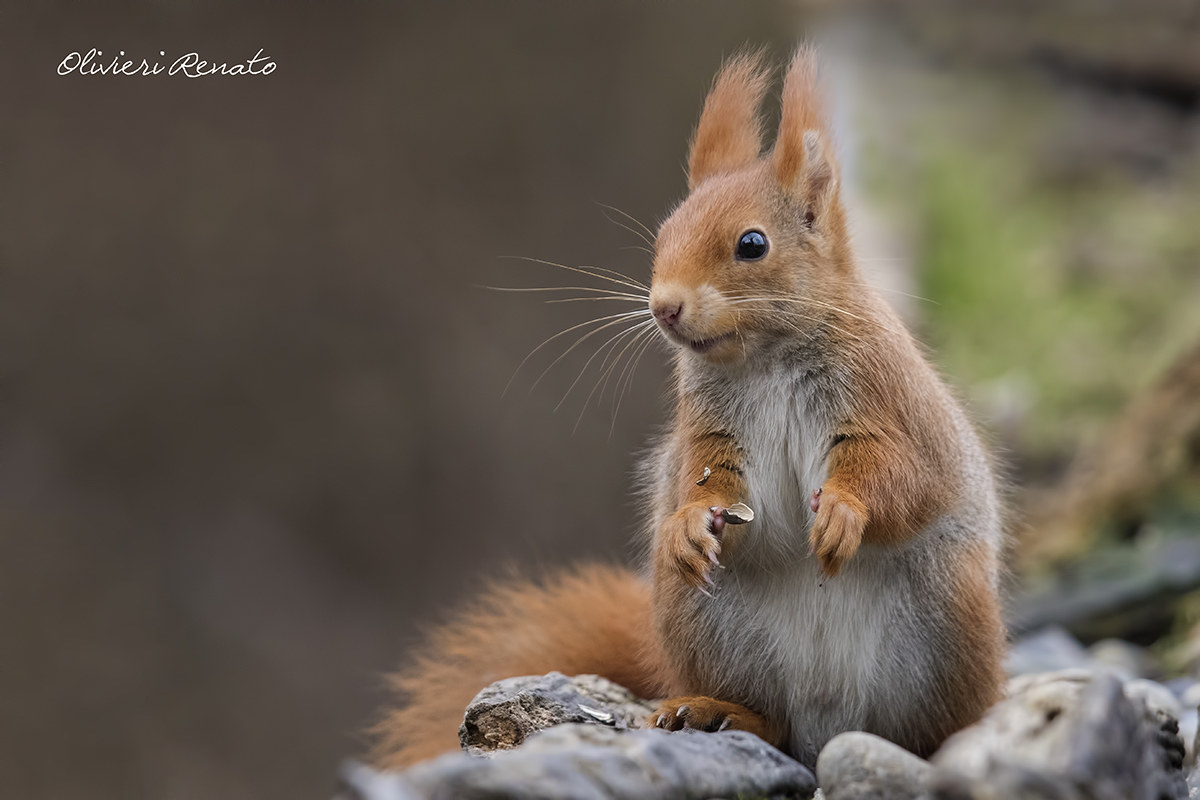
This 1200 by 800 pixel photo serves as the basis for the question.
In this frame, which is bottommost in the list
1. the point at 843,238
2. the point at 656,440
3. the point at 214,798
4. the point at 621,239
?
the point at 214,798

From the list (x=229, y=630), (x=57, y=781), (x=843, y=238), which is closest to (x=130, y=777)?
(x=57, y=781)

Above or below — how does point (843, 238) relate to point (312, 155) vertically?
below

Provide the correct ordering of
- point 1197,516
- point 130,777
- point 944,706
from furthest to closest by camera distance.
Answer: point 130,777, point 1197,516, point 944,706

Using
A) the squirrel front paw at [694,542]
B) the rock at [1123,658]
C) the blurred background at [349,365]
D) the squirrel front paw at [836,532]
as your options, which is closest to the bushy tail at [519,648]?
the squirrel front paw at [694,542]

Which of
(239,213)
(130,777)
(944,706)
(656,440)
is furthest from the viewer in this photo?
(239,213)

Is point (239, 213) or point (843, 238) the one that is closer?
point (843, 238)

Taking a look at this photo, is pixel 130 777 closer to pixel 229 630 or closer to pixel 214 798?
pixel 214 798
